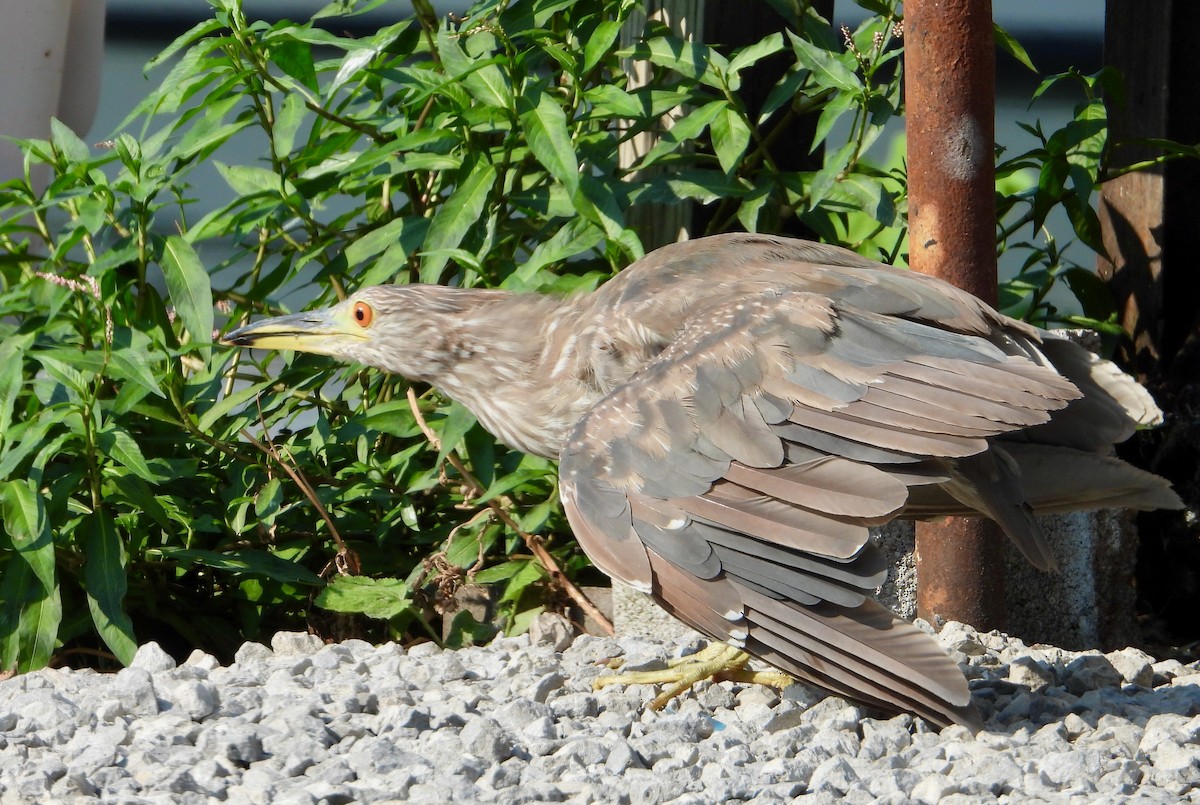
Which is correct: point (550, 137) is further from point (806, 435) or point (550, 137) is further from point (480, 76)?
point (806, 435)

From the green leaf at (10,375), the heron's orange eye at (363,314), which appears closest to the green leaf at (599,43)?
the heron's orange eye at (363,314)

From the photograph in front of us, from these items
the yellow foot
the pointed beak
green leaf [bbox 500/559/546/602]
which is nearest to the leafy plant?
green leaf [bbox 500/559/546/602]

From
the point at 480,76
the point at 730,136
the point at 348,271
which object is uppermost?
the point at 480,76

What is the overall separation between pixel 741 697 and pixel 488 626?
1.01m

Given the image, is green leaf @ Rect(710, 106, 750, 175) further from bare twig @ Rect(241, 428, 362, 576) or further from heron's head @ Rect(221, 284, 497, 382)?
bare twig @ Rect(241, 428, 362, 576)

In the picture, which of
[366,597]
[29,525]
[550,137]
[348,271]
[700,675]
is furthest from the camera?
[348,271]

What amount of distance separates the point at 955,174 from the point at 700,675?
1411 millimetres

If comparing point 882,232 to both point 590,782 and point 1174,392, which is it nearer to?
point 1174,392

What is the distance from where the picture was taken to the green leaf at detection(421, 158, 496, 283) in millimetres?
3680

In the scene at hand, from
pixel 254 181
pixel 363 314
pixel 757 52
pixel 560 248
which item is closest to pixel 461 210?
pixel 560 248

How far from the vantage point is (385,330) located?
3.60 meters

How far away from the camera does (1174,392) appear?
4223 mm

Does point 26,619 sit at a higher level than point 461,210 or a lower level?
lower

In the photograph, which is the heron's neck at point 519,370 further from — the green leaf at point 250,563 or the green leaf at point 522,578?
the green leaf at point 250,563
